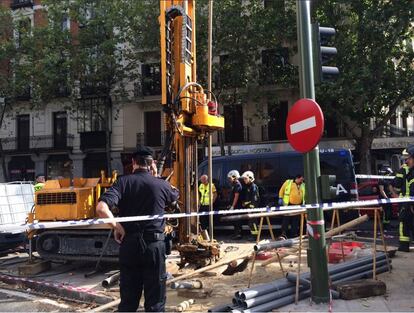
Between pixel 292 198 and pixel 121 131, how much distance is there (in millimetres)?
20520

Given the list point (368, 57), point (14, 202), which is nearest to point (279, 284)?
point (14, 202)

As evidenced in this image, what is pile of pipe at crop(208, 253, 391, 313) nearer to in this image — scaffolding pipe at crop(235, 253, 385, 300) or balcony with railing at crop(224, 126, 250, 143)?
scaffolding pipe at crop(235, 253, 385, 300)

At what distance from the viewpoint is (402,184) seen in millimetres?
8727

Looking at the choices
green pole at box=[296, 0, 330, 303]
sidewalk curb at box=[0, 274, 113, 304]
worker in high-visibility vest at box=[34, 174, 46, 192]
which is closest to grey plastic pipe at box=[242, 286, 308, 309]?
green pole at box=[296, 0, 330, 303]

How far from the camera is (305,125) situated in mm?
5348

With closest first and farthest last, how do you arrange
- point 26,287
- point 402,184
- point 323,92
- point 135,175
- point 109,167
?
point 135,175
point 26,287
point 402,184
point 323,92
point 109,167

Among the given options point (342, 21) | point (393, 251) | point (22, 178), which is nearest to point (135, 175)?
point (393, 251)

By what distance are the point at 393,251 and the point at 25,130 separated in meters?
29.8

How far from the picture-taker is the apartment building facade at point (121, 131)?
26516 millimetres

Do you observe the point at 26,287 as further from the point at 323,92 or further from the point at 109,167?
the point at 109,167

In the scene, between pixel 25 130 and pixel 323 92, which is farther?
pixel 25 130

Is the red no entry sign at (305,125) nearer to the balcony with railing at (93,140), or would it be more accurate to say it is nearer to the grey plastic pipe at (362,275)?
the grey plastic pipe at (362,275)

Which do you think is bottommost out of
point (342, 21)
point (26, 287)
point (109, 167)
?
point (26, 287)

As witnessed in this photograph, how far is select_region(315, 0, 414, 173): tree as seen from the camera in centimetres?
1970
